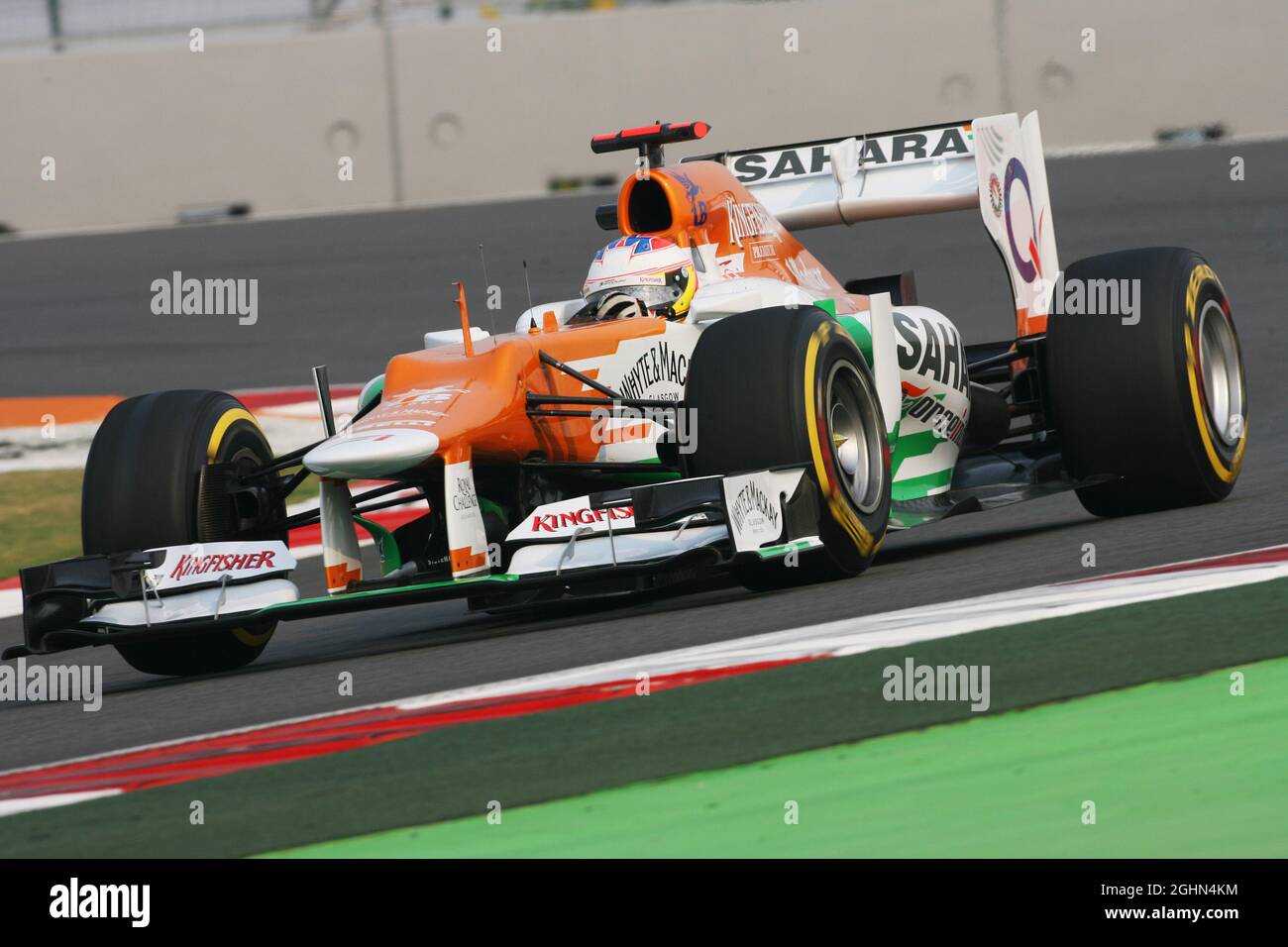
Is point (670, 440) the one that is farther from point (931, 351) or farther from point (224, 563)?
point (224, 563)

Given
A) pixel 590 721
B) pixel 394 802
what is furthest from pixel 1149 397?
pixel 394 802

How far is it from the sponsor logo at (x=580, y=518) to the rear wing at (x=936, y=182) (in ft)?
8.83

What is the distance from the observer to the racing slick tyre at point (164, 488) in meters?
7.22

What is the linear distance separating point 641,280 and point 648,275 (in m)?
0.04

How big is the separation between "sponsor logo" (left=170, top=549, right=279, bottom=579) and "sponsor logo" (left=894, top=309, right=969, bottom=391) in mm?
2618

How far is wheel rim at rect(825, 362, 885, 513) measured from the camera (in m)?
7.46

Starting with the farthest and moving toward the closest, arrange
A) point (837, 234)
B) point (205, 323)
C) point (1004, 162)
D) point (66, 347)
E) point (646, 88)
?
point (646, 88)
point (837, 234)
point (205, 323)
point (66, 347)
point (1004, 162)

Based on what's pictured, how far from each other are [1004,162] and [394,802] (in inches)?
217

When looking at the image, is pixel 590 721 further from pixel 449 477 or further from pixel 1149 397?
pixel 1149 397

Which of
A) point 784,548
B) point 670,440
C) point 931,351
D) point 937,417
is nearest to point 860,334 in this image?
point 931,351

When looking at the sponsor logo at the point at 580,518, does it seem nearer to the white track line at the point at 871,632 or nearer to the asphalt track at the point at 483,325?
the asphalt track at the point at 483,325

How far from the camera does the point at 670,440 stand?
751cm
